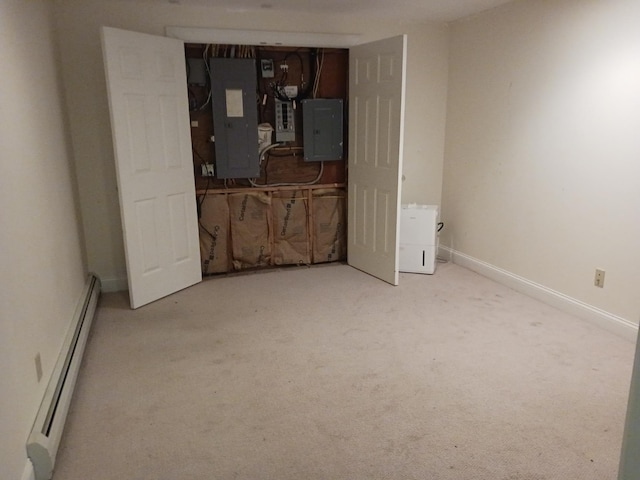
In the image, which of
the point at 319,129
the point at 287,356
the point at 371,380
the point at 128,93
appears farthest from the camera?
the point at 319,129

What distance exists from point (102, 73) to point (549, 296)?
3963 mm

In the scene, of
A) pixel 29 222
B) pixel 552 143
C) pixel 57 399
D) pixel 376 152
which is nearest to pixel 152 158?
pixel 29 222

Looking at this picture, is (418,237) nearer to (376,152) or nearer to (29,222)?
(376,152)

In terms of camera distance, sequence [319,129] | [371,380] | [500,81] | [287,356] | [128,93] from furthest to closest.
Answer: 1. [319,129]
2. [500,81]
3. [128,93]
4. [287,356]
5. [371,380]

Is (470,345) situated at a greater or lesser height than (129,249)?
lesser

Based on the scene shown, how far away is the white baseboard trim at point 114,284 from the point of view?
420cm

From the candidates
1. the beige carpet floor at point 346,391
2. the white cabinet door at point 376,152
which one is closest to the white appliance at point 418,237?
the white cabinet door at point 376,152

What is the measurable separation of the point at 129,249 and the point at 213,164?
1.13 meters

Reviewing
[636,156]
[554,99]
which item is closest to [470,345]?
[636,156]

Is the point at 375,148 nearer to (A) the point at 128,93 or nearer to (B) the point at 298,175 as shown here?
(B) the point at 298,175

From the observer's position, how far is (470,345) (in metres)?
3.13

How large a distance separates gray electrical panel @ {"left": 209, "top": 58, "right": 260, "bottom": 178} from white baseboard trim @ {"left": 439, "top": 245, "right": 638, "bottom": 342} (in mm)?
2229

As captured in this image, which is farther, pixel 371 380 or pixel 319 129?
pixel 319 129

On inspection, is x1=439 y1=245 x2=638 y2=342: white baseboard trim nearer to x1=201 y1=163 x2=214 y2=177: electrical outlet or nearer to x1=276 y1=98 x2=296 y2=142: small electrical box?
x1=276 y1=98 x2=296 y2=142: small electrical box
